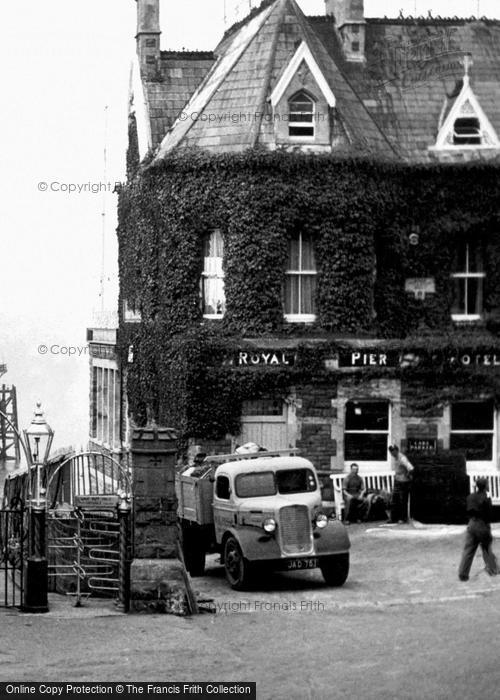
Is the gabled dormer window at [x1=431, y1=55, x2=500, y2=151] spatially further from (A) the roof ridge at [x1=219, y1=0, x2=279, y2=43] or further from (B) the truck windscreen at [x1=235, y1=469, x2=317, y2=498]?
(B) the truck windscreen at [x1=235, y1=469, x2=317, y2=498]

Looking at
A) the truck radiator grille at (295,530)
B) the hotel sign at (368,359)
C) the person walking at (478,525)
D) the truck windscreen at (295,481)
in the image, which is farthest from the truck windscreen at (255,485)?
the hotel sign at (368,359)

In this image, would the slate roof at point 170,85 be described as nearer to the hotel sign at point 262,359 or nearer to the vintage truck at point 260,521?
the hotel sign at point 262,359

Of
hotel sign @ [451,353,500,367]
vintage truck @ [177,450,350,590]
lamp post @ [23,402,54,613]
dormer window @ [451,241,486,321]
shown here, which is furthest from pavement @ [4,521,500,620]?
dormer window @ [451,241,486,321]

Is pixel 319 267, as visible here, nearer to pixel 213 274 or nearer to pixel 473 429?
pixel 213 274

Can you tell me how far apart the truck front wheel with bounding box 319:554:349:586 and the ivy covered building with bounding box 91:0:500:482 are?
10.0 metres

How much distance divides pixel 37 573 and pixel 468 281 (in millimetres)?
18210

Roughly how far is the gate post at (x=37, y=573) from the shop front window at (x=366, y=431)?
46.7 ft

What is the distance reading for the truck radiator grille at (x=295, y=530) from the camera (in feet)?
84.6

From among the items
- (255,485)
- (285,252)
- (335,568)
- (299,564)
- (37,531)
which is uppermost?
(285,252)

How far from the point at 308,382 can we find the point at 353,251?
3.42 m

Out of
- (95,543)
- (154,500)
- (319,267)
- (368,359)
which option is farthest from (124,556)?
(319,267)

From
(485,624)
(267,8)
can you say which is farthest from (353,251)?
(485,624)

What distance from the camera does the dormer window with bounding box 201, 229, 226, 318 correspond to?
36.9 meters

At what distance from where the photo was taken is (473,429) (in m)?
37.1
